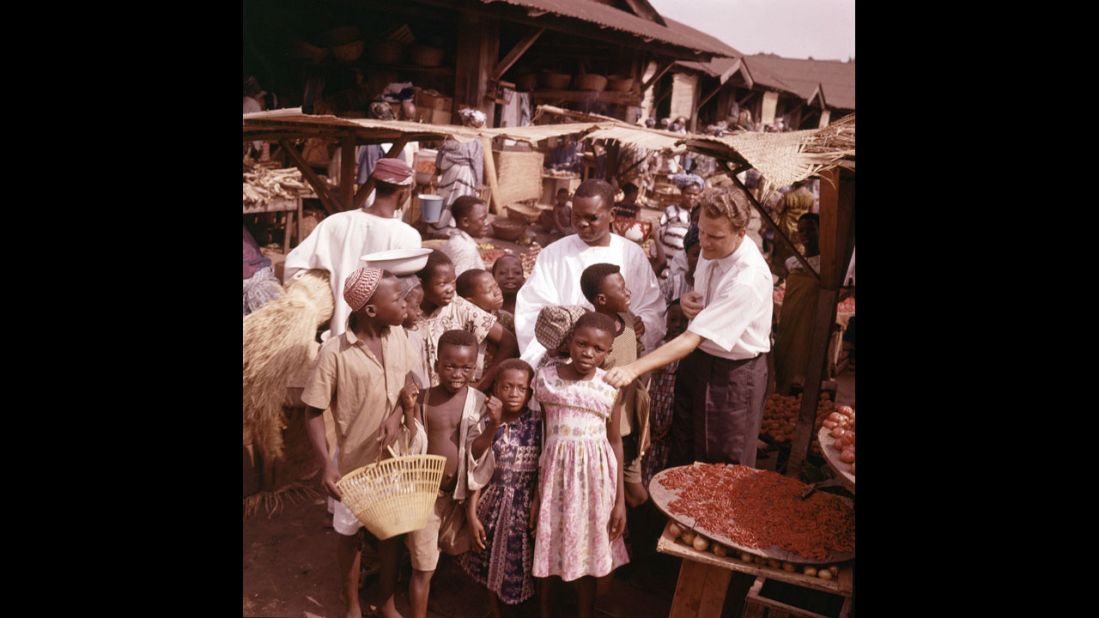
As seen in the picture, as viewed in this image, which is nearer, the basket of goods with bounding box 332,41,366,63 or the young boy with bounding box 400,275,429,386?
the young boy with bounding box 400,275,429,386

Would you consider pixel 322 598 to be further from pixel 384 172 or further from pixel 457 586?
pixel 384 172

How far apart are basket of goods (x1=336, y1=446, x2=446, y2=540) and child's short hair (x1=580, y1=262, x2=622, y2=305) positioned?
3.49ft

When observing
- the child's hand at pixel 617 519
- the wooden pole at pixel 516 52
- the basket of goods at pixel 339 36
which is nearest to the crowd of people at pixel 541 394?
the child's hand at pixel 617 519

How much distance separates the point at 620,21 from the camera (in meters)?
10.6

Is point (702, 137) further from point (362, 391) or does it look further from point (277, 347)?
point (277, 347)

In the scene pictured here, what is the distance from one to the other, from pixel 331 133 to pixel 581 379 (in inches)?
109

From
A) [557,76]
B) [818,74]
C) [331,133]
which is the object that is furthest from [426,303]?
[818,74]

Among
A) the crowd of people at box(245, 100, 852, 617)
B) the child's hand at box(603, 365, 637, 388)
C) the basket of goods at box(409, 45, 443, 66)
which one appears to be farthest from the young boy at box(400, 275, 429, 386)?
the basket of goods at box(409, 45, 443, 66)

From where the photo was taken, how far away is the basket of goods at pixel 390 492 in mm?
2732

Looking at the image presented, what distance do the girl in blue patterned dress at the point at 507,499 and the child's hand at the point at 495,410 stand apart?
0.05 m

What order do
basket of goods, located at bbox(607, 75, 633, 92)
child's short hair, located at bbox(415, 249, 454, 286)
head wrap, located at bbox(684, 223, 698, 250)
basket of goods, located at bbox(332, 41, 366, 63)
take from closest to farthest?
1. child's short hair, located at bbox(415, 249, 454, 286)
2. head wrap, located at bbox(684, 223, 698, 250)
3. basket of goods, located at bbox(332, 41, 366, 63)
4. basket of goods, located at bbox(607, 75, 633, 92)

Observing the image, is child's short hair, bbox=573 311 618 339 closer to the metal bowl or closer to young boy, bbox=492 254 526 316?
the metal bowl

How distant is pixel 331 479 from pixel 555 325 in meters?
1.10

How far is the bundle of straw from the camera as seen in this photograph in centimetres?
392
